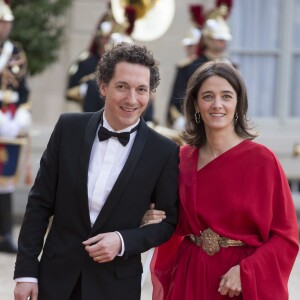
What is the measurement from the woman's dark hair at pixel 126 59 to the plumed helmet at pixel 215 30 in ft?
15.8

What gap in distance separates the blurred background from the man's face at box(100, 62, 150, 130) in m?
4.70

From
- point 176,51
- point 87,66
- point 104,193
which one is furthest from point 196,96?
point 176,51

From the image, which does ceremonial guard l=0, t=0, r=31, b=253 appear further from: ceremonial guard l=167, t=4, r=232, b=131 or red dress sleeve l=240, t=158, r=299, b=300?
red dress sleeve l=240, t=158, r=299, b=300

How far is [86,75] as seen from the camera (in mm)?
7766

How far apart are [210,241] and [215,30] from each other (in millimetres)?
4904

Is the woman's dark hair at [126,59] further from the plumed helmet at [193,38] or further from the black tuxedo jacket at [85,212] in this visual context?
the plumed helmet at [193,38]

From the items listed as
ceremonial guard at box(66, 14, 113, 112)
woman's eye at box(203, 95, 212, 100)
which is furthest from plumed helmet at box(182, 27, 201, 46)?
woman's eye at box(203, 95, 212, 100)

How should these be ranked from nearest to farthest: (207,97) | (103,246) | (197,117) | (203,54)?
(103,246)
(207,97)
(197,117)
(203,54)

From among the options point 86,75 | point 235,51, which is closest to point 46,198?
point 86,75

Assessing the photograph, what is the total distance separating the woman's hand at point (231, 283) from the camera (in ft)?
11.0

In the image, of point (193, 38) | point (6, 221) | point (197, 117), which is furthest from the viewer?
point (193, 38)

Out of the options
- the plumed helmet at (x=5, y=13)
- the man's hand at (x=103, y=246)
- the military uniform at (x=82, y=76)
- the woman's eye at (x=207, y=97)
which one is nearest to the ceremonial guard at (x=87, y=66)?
the military uniform at (x=82, y=76)

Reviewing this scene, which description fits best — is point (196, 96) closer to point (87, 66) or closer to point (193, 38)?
point (87, 66)

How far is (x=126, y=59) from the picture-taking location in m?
3.24
